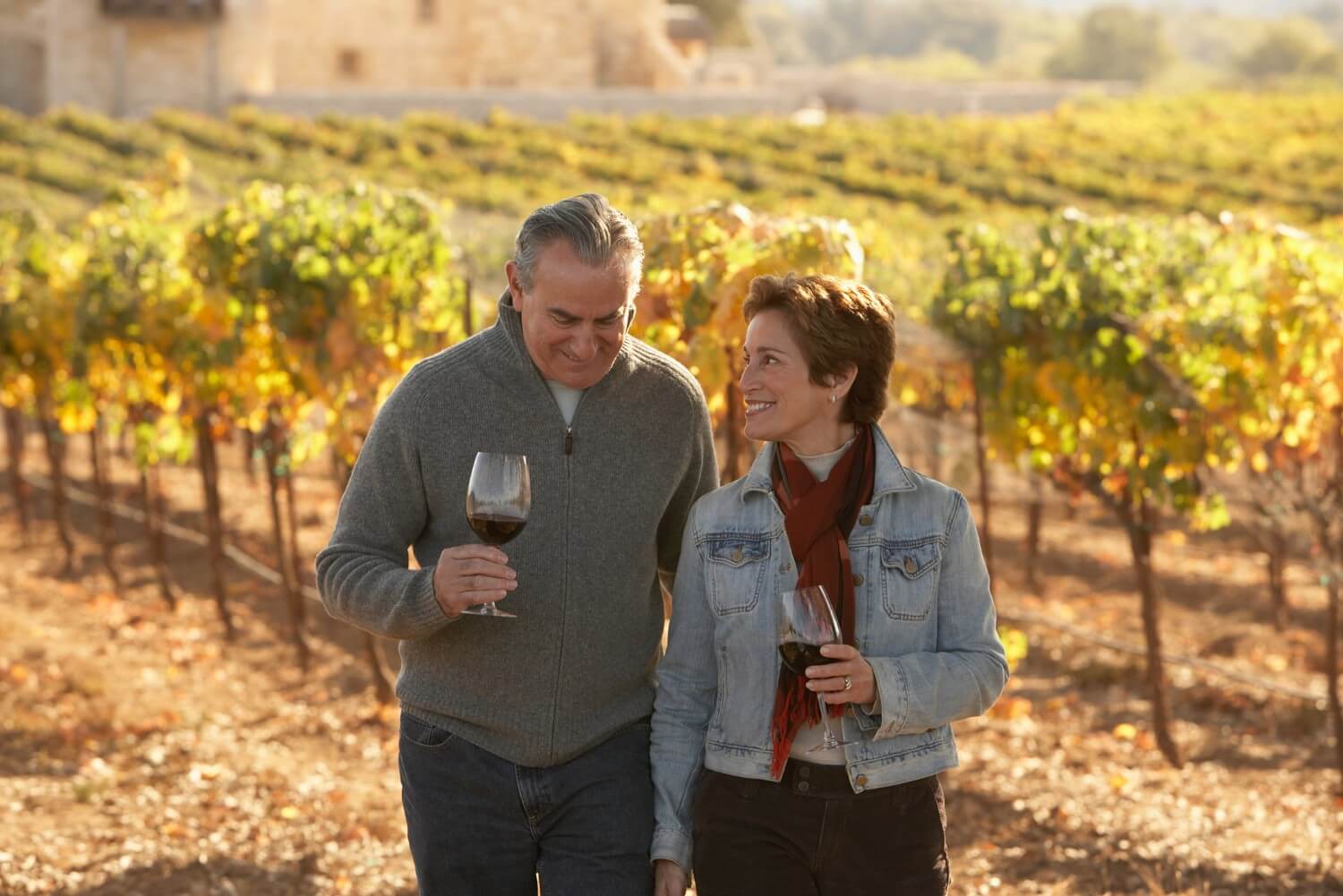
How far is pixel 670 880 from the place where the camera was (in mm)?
2488

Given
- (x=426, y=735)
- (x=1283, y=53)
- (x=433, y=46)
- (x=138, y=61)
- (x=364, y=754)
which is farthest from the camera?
(x=1283, y=53)

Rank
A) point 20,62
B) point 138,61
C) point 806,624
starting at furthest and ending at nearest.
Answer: point 20,62 → point 138,61 → point 806,624

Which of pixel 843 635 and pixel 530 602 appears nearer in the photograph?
pixel 843 635

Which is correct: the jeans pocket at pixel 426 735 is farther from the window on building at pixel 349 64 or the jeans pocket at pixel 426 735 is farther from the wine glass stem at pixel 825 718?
the window on building at pixel 349 64

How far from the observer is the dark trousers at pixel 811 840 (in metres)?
2.39

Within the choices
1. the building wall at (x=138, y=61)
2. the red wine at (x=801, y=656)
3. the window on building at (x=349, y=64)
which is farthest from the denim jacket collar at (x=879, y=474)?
the window on building at (x=349, y=64)

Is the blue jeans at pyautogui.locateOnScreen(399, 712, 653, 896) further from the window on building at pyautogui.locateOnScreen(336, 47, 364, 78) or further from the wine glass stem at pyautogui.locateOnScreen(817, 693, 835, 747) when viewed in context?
the window on building at pyautogui.locateOnScreen(336, 47, 364, 78)

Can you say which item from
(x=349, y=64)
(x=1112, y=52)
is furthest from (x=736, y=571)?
(x=1112, y=52)

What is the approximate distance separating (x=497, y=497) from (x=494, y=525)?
→ 0.14 ft

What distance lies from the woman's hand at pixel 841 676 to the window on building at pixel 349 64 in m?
40.0

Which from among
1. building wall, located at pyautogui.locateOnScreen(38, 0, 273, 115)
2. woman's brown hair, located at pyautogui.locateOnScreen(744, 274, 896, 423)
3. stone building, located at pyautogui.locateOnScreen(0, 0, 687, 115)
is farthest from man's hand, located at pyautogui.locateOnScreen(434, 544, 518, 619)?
stone building, located at pyautogui.locateOnScreen(0, 0, 687, 115)

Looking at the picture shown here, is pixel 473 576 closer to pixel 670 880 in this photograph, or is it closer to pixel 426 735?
pixel 426 735

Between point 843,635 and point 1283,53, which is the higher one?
point 1283,53

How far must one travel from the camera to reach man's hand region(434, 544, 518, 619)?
228 cm
